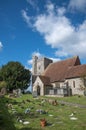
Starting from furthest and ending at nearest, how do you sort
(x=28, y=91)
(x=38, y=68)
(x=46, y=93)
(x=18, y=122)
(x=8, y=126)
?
(x=38, y=68) < (x=28, y=91) < (x=46, y=93) < (x=18, y=122) < (x=8, y=126)

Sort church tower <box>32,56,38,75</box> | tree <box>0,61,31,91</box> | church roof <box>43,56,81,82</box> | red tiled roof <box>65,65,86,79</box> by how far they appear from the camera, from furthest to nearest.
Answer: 1. church tower <box>32,56,38,75</box>
2. tree <box>0,61,31,91</box>
3. church roof <box>43,56,81,82</box>
4. red tiled roof <box>65,65,86,79</box>

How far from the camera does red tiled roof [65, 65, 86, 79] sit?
46.6 m

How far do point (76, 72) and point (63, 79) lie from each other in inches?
160

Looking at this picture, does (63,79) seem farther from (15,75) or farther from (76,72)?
(15,75)

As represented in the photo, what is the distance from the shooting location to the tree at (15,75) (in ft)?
202

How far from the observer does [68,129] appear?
526 inches

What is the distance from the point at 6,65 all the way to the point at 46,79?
17876 millimetres

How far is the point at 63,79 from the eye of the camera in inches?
1980

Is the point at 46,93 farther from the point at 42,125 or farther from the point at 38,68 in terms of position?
the point at 42,125

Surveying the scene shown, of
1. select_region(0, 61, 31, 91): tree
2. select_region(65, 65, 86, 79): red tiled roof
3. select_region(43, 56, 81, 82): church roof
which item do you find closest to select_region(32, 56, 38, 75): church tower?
select_region(0, 61, 31, 91): tree

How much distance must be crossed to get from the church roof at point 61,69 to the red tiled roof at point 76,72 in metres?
1.17

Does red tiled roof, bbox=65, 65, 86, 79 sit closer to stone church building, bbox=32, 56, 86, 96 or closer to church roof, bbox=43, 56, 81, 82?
stone church building, bbox=32, 56, 86, 96

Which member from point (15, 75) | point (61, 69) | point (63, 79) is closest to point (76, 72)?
point (63, 79)

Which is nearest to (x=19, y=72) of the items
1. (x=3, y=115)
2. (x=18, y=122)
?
(x=18, y=122)
